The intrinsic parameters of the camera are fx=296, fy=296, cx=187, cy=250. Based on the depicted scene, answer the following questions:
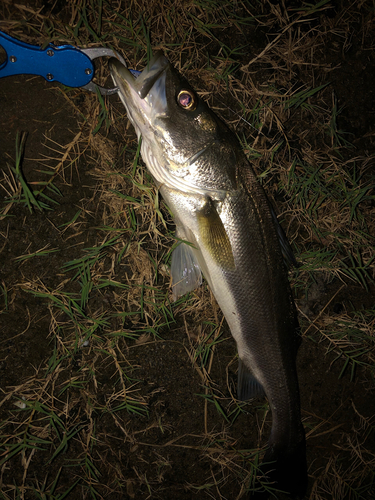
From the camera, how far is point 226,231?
205 centimetres

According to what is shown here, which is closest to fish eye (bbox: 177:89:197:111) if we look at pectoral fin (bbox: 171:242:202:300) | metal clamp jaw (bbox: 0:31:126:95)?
metal clamp jaw (bbox: 0:31:126:95)

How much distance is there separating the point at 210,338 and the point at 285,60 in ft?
8.36

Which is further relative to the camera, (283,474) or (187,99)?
(283,474)

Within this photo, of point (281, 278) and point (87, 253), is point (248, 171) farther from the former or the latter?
point (87, 253)

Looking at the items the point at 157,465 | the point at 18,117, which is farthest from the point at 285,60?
the point at 157,465

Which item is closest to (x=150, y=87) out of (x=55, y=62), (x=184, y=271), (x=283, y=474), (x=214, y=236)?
(x=55, y=62)

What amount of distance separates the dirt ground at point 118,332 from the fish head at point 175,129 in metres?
0.49

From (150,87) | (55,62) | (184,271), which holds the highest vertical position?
(55,62)

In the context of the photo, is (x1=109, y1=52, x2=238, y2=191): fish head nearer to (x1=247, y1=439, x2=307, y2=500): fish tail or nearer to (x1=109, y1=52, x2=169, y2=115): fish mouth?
(x1=109, y1=52, x2=169, y2=115): fish mouth

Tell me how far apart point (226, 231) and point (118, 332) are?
1.24 m

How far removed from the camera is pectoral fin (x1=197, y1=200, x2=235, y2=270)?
2.04 metres

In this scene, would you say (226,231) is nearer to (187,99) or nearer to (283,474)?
(187,99)

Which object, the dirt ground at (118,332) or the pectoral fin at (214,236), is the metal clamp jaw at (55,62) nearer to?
the dirt ground at (118,332)

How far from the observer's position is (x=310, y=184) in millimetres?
2656
